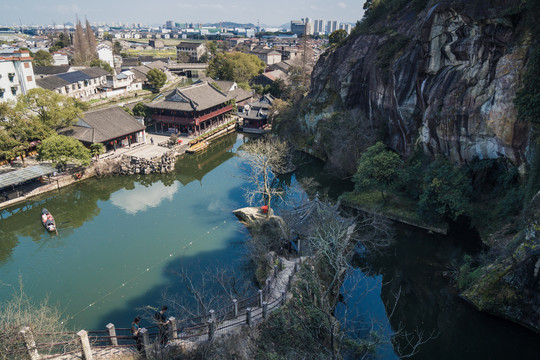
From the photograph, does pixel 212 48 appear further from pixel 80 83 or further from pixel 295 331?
pixel 295 331

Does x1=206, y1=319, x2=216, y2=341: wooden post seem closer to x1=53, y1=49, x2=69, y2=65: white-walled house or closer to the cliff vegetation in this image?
the cliff vegetation

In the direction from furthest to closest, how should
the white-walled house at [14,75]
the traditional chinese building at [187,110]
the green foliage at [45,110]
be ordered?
1. the traditional chinese building at [187,110]
2. the white-walled house at [14,75]
3. the green foliage at [45,110]

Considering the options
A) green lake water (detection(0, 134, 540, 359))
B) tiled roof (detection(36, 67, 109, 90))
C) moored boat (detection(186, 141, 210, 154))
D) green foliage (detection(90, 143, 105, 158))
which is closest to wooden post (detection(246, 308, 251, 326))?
green lake water (detection(0, 134, 540, 359))

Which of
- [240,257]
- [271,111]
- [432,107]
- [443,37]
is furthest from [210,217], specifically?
[271,111]

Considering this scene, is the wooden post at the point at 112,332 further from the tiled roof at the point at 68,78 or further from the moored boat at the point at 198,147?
the tiled roof at the point at 68,78

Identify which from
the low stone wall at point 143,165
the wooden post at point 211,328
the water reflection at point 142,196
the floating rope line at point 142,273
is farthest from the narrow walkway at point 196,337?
the low stone wall at point 143,165

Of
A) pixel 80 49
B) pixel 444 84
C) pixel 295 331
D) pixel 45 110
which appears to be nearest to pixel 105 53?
pixel 80 49
